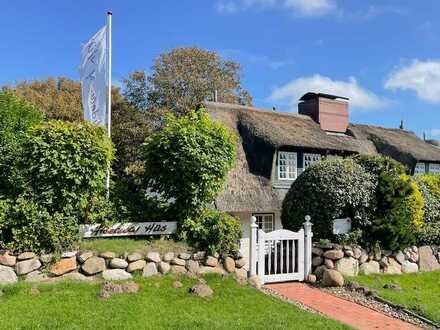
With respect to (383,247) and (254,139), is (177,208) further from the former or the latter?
(254,139)

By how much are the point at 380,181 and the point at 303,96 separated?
12430 mm

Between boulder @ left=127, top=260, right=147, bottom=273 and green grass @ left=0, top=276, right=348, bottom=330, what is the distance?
27cm

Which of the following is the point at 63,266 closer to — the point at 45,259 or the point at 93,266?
the point at 45,259

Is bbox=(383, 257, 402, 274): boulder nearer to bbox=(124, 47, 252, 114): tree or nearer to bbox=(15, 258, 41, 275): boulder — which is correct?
bbox=(15, 258, 41, 275): boulder

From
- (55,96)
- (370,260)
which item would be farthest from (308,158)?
(55,96)

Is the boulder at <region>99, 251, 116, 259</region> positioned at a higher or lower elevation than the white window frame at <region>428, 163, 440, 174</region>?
lower

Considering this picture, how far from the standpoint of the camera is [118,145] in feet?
92.8

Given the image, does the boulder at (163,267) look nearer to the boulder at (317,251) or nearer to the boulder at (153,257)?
the boulder at (153,257)

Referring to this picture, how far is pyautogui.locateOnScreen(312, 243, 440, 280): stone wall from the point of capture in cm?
1095

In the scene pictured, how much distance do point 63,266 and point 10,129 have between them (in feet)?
13.6

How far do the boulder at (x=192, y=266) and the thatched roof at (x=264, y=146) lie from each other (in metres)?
6.48

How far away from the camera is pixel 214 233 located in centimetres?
952

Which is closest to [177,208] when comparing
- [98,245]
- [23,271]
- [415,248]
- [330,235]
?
[98,245]

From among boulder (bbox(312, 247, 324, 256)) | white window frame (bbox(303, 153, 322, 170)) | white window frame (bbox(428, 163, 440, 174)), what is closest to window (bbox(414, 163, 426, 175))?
white window frame (bbox(428, 163, 440, 174))
